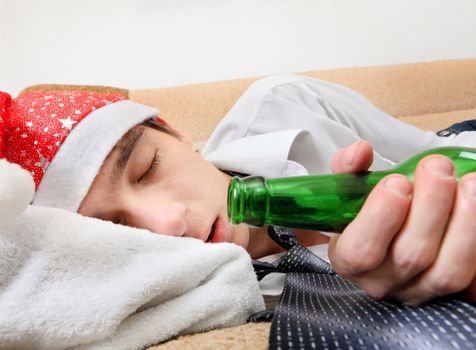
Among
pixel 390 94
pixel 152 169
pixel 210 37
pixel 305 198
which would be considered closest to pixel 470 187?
pixel 305 198

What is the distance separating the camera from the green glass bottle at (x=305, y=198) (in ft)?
1.29

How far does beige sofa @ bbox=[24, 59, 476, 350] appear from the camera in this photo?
148 cm

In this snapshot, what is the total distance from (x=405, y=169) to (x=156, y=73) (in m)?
1.42

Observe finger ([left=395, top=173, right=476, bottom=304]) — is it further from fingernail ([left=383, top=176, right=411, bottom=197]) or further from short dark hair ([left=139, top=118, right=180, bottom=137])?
short dark hair ([left=139, top=118, right=180, bottom=137])

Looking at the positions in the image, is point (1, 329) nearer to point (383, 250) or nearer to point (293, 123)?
point (383, 250)

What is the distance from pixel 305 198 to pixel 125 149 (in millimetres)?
354

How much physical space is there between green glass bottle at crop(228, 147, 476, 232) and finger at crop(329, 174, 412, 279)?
0.11 feet

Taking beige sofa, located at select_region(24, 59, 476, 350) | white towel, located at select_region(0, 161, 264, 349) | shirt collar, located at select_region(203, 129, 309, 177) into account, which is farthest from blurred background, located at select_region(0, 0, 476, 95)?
white towel, located at select_region(0, 161, 264, 349)

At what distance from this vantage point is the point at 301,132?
95 cm

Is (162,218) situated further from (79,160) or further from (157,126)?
(157,126)

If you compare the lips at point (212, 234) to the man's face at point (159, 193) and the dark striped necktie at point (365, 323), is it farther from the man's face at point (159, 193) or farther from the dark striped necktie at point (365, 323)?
the dark striped necktie at point (365, 323)

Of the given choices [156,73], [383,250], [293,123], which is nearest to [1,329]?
[383,250]

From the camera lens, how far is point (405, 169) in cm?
44

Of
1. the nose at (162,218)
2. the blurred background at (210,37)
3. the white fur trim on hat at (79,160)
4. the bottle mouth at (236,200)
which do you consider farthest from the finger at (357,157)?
the blurred background at (210,37)
